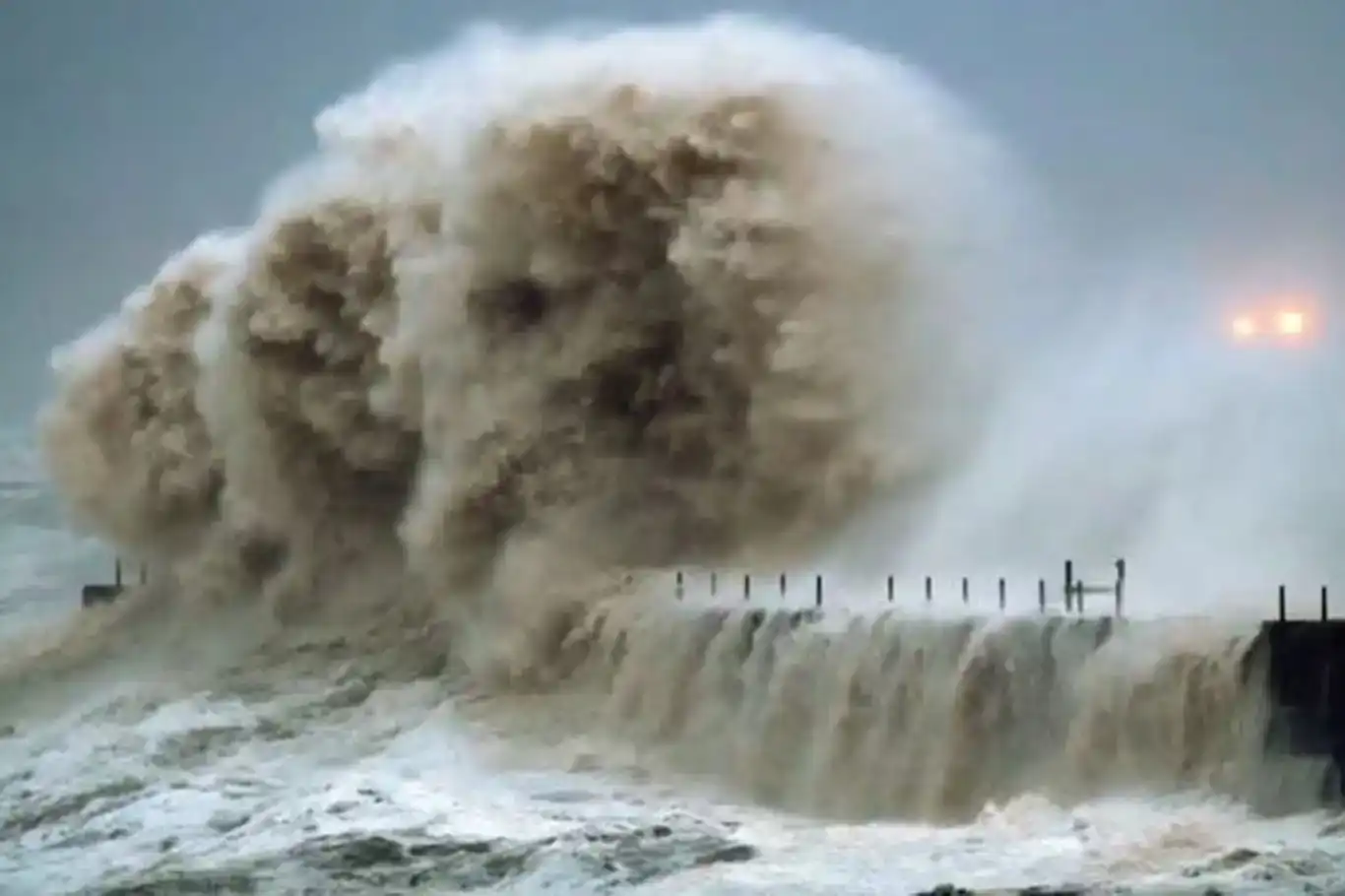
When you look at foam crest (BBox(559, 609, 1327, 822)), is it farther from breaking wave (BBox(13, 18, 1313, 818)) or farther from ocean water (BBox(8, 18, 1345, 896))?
breaking wave (BBox(13, 18, 1313, 818))

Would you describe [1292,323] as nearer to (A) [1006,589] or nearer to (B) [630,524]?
(A) [1006,589]

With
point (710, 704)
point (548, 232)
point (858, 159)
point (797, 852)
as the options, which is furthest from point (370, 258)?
point (797, 852)

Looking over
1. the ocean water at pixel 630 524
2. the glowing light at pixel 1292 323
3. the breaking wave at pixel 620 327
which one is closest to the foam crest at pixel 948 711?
the ocean water at pixel 630 524

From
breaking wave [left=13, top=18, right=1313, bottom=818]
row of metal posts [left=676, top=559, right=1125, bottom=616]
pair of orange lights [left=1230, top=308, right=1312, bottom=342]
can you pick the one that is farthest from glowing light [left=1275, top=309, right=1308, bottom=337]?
breaking wave [left=13, top=18, right=1313, bottom=818]

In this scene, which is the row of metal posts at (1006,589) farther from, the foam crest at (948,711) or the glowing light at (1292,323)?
the glowing light at (1292,323)

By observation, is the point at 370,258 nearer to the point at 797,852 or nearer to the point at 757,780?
the point at 757,780
